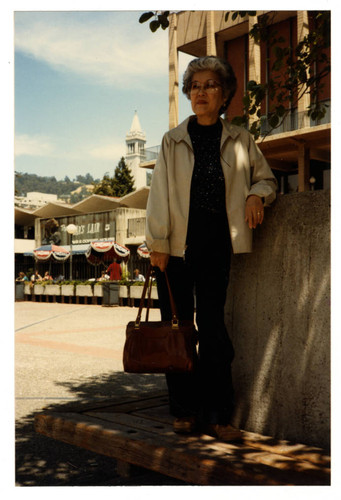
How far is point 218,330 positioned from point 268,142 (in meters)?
22.6

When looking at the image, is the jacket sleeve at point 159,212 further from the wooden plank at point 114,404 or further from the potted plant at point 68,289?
the potted plant at point 68,289

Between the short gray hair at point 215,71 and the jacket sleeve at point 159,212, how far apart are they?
1.31ft

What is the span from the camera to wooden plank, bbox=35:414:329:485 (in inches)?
82.8

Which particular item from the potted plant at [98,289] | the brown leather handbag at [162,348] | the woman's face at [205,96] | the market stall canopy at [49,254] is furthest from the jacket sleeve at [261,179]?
the market stall canopy at [49,254]

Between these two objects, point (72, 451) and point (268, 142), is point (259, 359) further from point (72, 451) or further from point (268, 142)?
point (268, 142)

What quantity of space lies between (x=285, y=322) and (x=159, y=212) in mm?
834

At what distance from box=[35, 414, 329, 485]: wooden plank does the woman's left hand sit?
105 centimetres

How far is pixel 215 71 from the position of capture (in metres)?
2.83

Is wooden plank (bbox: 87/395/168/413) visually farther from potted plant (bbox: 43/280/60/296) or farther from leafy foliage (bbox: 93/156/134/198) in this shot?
leafy foliage (bbox: 93/156/134/198)

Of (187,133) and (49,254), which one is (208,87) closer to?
(187,133)

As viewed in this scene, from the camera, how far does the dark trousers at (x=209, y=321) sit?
2.74 meters

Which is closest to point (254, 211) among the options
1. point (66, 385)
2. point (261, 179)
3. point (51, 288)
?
point (261, 179)

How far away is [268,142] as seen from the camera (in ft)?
79.8

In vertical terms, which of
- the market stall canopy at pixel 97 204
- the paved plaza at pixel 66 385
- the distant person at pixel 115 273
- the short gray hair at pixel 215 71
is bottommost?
the paved plaza at pixel 66 385
